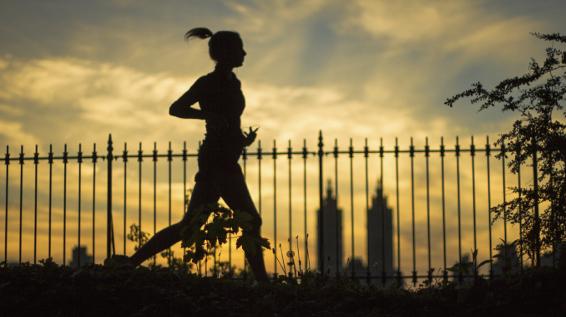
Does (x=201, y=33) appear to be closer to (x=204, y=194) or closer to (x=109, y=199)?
(x=204, y=194)

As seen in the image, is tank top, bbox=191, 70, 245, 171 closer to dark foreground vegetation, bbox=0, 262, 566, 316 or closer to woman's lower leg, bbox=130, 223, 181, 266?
woman's lower leg, bbox=130, 223, 181, 266

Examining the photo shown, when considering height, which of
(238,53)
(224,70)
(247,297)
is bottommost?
(247,297)

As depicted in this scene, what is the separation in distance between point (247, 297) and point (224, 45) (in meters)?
2.64

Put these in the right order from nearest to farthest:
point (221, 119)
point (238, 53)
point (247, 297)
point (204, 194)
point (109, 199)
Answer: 1. point (247, 297)
2. point (221, 119)
3. point (204, 194)
4. point (238, 53)
5. point (109, 199)

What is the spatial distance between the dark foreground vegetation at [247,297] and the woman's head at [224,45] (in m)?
2.27

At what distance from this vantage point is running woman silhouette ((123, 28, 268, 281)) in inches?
307

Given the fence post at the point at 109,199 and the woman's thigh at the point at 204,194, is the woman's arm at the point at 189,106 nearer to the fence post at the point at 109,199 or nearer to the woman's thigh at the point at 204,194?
the woman's thigh at the point at 204,194

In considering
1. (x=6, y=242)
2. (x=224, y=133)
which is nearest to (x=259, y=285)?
(x=224, y=133)

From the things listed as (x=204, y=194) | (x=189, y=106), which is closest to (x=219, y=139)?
(x=189, y=106)

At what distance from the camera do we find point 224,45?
7953mm

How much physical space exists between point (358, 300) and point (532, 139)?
146 inches

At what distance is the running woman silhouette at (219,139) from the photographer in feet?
25.6

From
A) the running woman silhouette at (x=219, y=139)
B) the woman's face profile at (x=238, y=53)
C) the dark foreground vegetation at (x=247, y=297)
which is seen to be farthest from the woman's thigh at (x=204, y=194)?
the woman's face profile at (x=238, y=53)

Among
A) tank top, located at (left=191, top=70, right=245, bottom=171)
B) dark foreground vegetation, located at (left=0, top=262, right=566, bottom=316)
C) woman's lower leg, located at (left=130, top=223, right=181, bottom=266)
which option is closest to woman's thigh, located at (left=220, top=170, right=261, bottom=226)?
tank top, located at (left=191, top=70, right=245, bottom=171)
